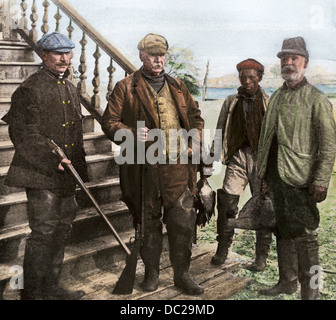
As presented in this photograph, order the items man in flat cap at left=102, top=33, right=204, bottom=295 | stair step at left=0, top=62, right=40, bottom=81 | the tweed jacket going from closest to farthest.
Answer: man in flat cap at left=102, top=33, right=204, bottom=295 → the tweed jacket → stair step at left=0, top=62, right=40, bottom=81

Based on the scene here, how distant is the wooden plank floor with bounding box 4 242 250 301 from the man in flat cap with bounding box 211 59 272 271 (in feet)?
0.61

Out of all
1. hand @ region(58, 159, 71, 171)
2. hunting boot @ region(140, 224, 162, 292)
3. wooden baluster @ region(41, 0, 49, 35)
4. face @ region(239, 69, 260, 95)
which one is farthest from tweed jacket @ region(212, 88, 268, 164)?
Result: wooden baluster @ region(41, 0, 49, 35)

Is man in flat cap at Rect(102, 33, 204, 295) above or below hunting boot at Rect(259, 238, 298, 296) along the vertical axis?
above

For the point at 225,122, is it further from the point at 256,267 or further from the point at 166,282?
the point at 166,282

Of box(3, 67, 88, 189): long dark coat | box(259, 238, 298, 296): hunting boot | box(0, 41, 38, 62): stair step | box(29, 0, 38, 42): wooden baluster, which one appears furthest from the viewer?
box(0, 41, 38, 62): stair step

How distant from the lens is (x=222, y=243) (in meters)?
5.04

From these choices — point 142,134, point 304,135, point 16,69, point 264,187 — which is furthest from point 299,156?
point 16,69

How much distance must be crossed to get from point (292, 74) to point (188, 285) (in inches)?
85.7

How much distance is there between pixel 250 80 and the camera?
4.72 m

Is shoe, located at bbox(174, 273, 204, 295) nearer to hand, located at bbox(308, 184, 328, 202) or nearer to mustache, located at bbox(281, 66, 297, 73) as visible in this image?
hand, located at bbox(308, 184, 328, 202)

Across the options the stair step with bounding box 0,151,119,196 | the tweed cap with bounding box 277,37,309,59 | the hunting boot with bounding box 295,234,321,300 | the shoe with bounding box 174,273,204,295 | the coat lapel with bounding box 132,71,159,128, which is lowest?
the shoe with bounding box 174,273,204,295

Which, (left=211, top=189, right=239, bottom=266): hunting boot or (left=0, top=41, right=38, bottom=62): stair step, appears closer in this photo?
(left=211, top=189, right=239, bottom=266): hunting boot

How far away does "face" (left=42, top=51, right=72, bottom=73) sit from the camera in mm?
4016
